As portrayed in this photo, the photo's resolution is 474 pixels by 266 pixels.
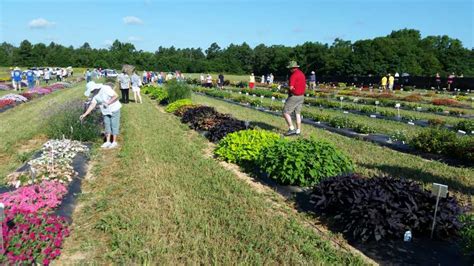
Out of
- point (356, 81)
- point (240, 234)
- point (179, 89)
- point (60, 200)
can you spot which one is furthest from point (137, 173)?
point (356, 81)

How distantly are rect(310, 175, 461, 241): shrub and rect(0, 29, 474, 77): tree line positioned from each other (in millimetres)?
56009

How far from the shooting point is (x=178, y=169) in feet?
24.5

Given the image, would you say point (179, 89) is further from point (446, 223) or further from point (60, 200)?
point (446, 223)

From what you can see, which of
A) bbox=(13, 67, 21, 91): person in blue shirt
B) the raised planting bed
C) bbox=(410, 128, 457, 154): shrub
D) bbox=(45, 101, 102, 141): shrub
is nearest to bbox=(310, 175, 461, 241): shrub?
the raised planting bed

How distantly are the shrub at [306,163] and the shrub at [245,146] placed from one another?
97 centimetres

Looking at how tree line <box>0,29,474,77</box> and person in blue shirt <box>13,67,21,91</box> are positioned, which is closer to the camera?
person in blue shirt <box>13,67,21,91</box>

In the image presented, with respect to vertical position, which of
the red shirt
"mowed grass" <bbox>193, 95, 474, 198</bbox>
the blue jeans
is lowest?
"mowed grass" <bbox>193, 95, 474, 198</bbox>

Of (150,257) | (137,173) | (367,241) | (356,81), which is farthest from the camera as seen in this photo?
(356,81)

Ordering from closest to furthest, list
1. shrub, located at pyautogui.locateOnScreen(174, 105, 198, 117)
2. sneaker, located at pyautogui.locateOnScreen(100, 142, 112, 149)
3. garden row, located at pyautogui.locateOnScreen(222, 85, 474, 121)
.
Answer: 1. sneaker, located at pyautogui.locateOnScreen(100, 142, 112, 149)
2. shrub, located at pyautogui.locateOnScreen(174, 105, 198, 117)
3. garden row, located at pyautogui.locateOnScreen(222, 85, 474, 121)

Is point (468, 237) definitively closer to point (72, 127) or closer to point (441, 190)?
point (441, 190)

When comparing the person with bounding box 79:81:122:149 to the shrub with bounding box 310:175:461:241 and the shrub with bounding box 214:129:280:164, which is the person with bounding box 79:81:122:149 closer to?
the shrub with bounding box 214:129:280:164

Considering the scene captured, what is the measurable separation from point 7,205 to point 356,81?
152ft

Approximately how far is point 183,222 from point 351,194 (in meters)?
2.09

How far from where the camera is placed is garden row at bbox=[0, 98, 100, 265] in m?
3.78
